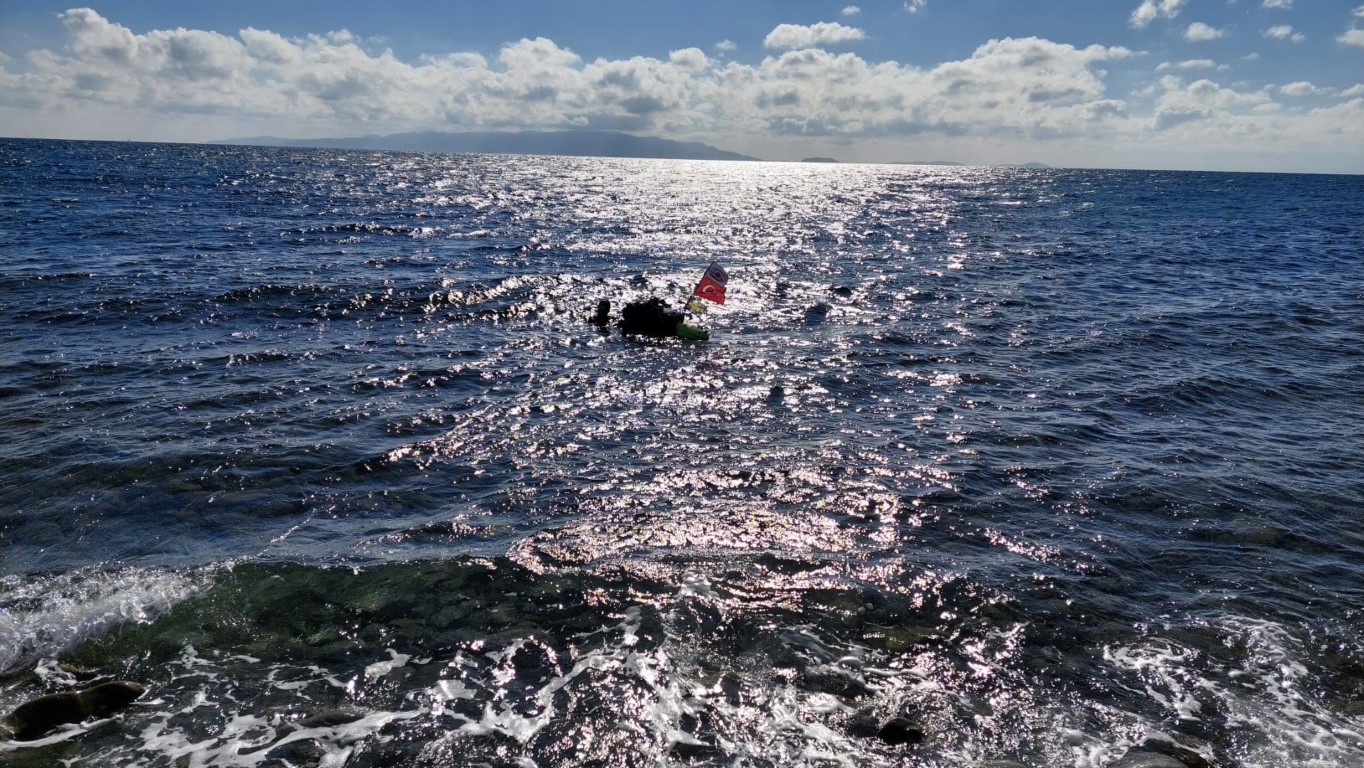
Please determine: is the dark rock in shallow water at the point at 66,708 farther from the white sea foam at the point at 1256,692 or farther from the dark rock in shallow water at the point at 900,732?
the white sea foam at the point at 1256,692

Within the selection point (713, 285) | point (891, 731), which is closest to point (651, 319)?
point (713, 285)

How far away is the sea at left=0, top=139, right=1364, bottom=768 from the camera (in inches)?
345

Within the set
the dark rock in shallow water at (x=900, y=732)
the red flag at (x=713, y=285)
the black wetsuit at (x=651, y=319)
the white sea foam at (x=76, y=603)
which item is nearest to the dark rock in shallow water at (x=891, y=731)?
the dark rock in shallow water at (x=900, y=732)

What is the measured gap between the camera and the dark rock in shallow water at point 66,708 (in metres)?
8.16

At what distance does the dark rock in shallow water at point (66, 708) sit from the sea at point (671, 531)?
0.19 m

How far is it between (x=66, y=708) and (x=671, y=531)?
8.66 meters

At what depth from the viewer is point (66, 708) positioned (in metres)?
8.41

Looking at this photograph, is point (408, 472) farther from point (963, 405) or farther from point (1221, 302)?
point (1221, 302)

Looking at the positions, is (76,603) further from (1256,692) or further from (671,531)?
(1256,692)

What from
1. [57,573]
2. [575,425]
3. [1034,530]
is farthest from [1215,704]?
[57,573]

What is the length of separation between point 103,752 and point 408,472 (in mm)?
7731

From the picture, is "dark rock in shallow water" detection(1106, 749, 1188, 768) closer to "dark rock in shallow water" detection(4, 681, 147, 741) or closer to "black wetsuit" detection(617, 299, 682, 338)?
"dark rock in shallow water" detection(4, 681, 147, 741)

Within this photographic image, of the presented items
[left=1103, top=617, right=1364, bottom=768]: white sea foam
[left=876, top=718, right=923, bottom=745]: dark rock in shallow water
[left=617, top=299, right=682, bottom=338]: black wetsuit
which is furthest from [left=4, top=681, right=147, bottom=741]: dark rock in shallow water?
[left=617, top=299, right=682, bottom=338]: black wetsuit

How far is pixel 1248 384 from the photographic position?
22109mm
